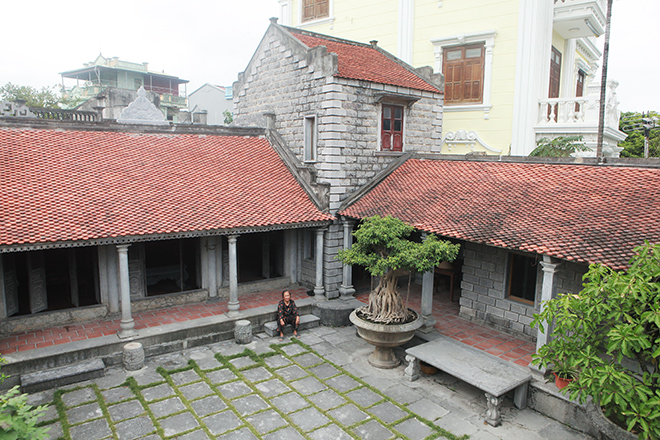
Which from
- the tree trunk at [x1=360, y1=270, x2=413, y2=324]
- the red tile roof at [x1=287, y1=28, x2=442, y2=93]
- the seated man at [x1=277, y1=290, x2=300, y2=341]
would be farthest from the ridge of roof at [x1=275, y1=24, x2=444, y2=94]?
the seated man at [x1=277, y1=290, x2=300, y2=341]

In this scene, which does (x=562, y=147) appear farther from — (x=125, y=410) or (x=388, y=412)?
(x=125, y=410)

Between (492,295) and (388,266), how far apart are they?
3.70m

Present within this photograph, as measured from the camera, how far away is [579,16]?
1555cm

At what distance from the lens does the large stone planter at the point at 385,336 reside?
9961mm

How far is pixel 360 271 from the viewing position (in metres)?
15.9

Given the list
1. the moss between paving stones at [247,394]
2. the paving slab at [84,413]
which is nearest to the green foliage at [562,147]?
the moss between paving stones at [247,394]

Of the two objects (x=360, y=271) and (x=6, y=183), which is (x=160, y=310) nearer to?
(x=6, y=183)

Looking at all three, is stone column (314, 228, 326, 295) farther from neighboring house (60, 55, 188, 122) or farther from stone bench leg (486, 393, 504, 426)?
neighboring house (60, 55, 188, 122)

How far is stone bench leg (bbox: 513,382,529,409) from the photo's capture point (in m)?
8.62

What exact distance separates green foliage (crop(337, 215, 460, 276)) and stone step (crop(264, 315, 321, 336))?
2934 millimetres

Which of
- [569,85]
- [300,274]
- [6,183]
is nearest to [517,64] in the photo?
[569,85]

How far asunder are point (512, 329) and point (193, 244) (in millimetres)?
9036

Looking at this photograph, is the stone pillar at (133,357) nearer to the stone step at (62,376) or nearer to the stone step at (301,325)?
the stone step at (62,376)

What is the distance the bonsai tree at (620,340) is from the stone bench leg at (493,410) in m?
1.51
